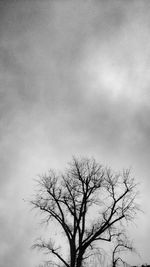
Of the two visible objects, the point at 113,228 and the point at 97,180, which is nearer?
the point at 113,228

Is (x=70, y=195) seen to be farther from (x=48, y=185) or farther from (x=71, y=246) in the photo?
(x=71, y=246)

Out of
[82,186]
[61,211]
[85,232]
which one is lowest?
[85,232]

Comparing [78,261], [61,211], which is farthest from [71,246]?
[61,211]

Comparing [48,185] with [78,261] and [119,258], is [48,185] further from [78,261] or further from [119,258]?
[119,258]

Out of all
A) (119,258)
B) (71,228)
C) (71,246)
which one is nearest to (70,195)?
(71,228)

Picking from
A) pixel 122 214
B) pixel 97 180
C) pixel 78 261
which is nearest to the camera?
pixel 78 261

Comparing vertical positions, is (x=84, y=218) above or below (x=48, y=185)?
below

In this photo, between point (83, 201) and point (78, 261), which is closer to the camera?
point (78, 261)

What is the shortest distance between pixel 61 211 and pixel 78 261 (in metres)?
3.94

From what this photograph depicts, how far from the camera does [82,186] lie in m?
21.4

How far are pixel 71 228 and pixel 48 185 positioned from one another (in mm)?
4055

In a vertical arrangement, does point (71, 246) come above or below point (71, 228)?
below

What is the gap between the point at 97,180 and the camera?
21.3m

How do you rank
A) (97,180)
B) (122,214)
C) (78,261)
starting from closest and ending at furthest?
(78,261)
(122,214)
(97,180)
